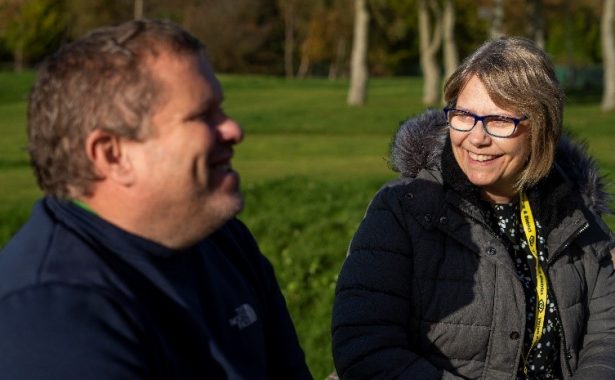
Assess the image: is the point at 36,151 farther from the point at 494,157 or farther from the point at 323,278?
the point at 323,278

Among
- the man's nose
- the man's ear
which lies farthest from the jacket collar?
the man's ear

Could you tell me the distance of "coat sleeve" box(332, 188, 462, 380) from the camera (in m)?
3.52

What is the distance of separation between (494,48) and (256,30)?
2909 inches

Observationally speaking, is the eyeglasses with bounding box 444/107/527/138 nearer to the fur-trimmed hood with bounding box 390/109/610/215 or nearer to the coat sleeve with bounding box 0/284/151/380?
the fur-trimmed hood with bounding box 390/109/610/215

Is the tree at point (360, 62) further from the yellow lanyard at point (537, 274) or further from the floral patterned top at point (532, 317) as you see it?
the floral patterned top at point (532, 317)

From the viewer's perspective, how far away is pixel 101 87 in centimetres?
216

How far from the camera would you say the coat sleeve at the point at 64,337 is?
2.00 metres

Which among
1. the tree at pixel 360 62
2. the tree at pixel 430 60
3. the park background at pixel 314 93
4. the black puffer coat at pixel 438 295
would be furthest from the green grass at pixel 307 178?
the tree at pixel 430 60

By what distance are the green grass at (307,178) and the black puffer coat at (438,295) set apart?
0.79m

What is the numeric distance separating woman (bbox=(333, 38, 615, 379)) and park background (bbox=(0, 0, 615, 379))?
0.51 m

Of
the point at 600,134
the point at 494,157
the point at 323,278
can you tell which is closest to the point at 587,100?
the point at 600,134

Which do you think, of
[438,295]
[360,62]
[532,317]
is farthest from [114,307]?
[360,62]

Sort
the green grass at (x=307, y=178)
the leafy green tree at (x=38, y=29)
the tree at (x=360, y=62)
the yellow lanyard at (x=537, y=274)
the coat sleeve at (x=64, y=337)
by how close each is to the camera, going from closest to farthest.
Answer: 1. the coat sleeve at (x=64, y=337)
2. the yellow lanyard at (x=537, y=274)
3. the green grass at (x=307, y=178)
4. the tree at (x=360, y=62)
5. the leafy green tree at (x=38, y=29)

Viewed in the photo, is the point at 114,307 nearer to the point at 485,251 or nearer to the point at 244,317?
the point at 244,317
